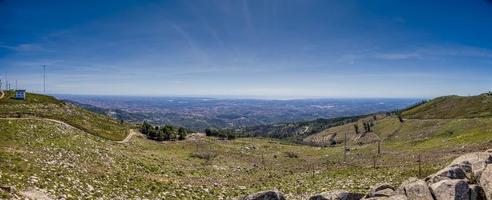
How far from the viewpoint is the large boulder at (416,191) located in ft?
68.6

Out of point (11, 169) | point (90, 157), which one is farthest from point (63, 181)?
point (90, 157)

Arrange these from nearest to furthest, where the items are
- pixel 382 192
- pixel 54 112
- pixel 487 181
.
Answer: pixel 487 181 < pixel 382 192 < pixel 54 112

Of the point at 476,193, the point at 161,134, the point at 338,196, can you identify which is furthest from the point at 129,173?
the point at 161,134

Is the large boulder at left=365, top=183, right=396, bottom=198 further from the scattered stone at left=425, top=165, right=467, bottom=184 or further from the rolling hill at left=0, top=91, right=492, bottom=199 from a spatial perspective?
the rolling hill at left=0, top=91, right=492, bottom=199

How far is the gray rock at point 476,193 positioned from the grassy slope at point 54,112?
79.3m

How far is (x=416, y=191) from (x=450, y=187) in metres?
1.88

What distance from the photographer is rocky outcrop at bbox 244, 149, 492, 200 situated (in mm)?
20000

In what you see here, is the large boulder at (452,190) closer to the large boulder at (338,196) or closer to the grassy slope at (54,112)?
the large boulder at (338,196)

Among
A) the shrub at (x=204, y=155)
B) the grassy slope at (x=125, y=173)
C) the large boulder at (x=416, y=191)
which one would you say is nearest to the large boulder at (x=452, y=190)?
the large boulder at (x=416, y=191)

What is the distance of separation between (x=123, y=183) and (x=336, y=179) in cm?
2898

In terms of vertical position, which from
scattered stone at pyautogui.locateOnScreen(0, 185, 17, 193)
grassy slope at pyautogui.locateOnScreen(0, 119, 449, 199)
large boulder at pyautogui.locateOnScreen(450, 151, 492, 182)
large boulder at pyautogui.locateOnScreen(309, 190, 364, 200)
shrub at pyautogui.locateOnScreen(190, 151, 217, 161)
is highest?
large boulder at pyautogui.locateOnScreen(450, 151, 492, 182)

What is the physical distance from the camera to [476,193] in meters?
20.0

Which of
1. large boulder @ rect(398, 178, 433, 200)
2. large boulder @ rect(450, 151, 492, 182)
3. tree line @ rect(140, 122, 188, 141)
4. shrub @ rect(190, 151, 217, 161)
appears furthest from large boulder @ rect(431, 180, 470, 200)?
tree line @ rect(140, 122, 188, 141)

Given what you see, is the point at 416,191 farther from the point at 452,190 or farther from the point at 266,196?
the point at 266,196
